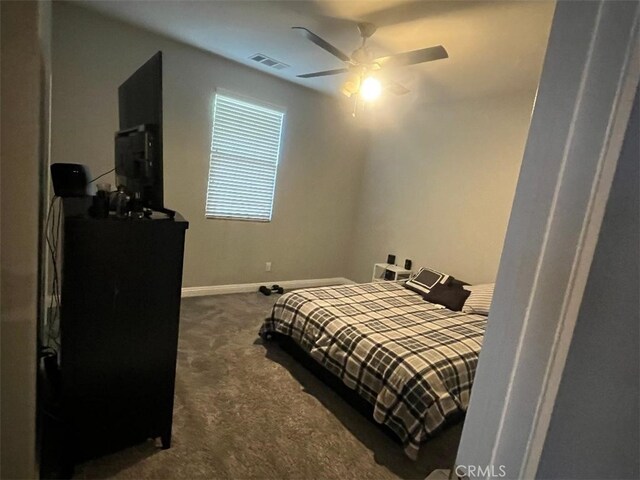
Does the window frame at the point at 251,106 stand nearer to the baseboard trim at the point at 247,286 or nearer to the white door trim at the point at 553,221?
the baseboard trim at the point at 247,286

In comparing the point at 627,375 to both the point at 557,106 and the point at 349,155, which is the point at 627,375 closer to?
the point at 557,106

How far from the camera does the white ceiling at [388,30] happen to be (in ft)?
7.79

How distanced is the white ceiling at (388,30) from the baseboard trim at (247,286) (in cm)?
253

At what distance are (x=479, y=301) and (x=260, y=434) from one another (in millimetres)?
2210

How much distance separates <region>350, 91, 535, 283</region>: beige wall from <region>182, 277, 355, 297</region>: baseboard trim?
0.45 meters

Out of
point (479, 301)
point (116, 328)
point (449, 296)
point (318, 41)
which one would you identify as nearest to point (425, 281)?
point (449, 296)

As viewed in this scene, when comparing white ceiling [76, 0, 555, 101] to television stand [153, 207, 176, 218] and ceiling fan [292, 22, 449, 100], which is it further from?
television stand [153, 207, 176, 218]

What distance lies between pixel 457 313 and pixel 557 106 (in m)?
2.95

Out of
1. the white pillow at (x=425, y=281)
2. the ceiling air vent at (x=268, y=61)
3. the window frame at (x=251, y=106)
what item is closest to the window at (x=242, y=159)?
the window frame at (x=251, y=106)

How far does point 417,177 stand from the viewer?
15.0 feet

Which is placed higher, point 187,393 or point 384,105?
point 384,105

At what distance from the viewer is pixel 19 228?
41.9 inches

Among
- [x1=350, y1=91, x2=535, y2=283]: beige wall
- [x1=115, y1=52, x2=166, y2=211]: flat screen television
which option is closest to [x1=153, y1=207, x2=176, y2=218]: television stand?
[x1=115, y1=52, x2=166, y2=211]: flat screen television

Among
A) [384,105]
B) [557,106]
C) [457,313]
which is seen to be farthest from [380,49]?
[557,106]
